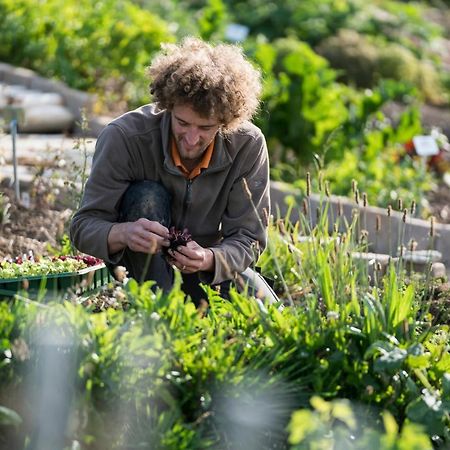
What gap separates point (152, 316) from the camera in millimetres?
2904

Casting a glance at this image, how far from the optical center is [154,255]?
3.94 m

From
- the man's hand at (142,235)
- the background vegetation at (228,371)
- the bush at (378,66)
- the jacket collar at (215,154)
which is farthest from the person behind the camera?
the bush at (378,66)

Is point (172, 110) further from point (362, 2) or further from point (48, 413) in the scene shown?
point (362, 2)

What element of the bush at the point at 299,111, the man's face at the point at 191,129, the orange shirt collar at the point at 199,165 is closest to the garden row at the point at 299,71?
the bush at the point at 299,111

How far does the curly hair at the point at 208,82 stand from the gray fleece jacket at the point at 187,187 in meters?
0.15

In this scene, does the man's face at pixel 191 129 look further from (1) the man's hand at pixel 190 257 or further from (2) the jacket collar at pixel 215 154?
(1) the man's hand at pixel 190 257

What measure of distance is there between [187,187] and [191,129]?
345 mm

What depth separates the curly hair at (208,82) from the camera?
3627 mm

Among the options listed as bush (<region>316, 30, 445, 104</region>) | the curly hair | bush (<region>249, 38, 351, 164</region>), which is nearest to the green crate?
the curly hair

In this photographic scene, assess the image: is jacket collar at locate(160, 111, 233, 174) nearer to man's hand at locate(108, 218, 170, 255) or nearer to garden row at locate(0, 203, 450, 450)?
man's hand at locate(108, 218, 170, 255)

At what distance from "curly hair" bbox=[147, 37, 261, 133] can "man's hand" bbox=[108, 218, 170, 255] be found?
42cm

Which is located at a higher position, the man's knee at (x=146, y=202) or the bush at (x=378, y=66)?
the man's knee at (x=146, y=202)

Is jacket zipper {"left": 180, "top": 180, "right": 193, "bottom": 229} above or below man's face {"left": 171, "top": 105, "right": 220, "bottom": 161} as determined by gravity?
below

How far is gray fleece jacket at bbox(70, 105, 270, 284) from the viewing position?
386 cm
